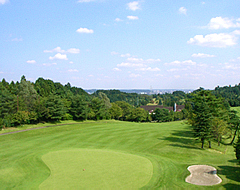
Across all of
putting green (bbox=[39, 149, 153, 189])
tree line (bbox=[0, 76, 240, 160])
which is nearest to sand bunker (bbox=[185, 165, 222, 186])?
tree line (bbox=[0, 76, 240, 160])

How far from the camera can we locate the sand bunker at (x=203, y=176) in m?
16.2

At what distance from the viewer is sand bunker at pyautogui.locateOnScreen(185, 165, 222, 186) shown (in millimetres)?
16217

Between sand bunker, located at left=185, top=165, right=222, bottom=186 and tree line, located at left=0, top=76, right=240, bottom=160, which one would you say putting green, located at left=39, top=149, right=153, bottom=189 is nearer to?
sand bunker, located at left=185, top=165, right=222, bottom=186

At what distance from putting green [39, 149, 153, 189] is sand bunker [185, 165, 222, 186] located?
3.80 metres

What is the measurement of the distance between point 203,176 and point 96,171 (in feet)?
32.2

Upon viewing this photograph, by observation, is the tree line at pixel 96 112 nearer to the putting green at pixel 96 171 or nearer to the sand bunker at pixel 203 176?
the sand bunker at pixel 203 176

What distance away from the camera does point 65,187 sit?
1513 cm

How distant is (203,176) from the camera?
1758 centimetres

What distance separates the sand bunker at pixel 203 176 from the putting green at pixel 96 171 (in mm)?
3799

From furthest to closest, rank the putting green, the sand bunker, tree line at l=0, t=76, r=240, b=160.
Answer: tree line at l=0, t=76, r=240, b=160, the sand bunker, the putting green

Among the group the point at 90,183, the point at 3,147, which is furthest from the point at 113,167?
the point at 3,147

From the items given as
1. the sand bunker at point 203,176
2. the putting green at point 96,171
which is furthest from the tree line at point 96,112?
the putting green at point 96,171

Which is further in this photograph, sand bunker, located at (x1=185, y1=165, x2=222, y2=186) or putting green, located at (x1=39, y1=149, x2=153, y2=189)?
sand bunker, located at (x1=185, y1=165, x2=222, y2=186)

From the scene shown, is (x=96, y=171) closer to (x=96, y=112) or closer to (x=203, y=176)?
(x=203, y=176)
